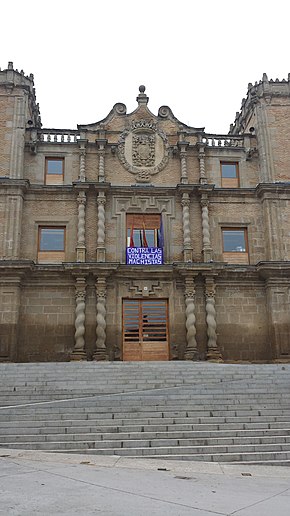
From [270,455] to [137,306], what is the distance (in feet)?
39.6

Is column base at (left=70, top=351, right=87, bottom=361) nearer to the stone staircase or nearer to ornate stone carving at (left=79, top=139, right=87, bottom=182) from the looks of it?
the stone staircase

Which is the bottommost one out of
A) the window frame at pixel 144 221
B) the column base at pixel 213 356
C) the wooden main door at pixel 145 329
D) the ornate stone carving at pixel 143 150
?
the column base at pixel 213 356

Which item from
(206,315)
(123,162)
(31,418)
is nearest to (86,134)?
(123,162)

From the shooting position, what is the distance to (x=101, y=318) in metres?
19.5

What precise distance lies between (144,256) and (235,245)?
4.27 meters

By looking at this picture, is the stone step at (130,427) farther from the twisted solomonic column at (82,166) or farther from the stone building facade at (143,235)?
the twisted solomonic column at (82,166)

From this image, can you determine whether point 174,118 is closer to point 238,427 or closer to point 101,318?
point 101,318

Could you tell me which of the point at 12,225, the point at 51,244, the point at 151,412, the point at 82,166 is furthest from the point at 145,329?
the point at 151,412

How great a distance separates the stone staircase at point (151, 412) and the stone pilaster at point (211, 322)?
490 centimetres

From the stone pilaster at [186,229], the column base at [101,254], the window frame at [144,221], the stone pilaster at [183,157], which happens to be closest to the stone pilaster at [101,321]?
the column base at [101,254]

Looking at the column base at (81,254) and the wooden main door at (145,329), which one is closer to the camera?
the wooden main door at (145,329)

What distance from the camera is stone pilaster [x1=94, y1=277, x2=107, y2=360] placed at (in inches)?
754

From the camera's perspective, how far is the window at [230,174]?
22625mm

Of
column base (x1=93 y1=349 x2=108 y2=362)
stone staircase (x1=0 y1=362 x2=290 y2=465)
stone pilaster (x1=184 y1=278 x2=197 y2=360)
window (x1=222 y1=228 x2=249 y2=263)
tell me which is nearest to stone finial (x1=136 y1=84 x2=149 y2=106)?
window (x1=222 y1=228 x2=249 y2=263)
